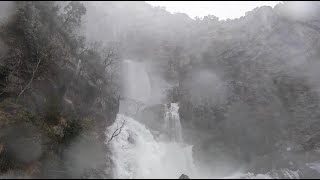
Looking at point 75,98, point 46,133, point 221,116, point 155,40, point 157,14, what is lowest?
point 46,133

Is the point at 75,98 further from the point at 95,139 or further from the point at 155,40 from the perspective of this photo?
the point at 155,40

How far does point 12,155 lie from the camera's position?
26797mm

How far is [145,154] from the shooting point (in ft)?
134

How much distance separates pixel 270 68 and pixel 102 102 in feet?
79.3

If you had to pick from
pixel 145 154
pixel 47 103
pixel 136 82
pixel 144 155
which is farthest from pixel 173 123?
pixel 47 103

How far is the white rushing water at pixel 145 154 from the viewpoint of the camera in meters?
36.9

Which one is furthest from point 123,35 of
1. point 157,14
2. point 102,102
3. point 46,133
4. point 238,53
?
point 46,133

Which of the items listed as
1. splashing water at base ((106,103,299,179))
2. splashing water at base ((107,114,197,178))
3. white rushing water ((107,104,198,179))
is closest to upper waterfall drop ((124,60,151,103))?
splashing water at base ((106,103,299,179))

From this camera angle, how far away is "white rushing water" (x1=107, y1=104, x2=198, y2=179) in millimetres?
36875

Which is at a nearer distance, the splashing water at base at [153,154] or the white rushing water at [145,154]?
the splashing water at base at [153,154]

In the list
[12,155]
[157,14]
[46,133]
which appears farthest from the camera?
[157,14]

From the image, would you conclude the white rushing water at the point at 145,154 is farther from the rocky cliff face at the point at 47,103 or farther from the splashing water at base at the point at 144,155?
the rocky cliff face at the point at 47,103

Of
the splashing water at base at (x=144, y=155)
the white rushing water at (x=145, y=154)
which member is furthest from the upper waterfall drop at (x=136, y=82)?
the splashing water at base at (x=144, y=155)

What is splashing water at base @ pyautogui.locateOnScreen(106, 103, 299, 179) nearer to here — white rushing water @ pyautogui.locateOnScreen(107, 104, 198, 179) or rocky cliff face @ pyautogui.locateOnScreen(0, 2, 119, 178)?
white rushing water @ pyautogui.locateOnScreen(107, 104, 198, 179)
